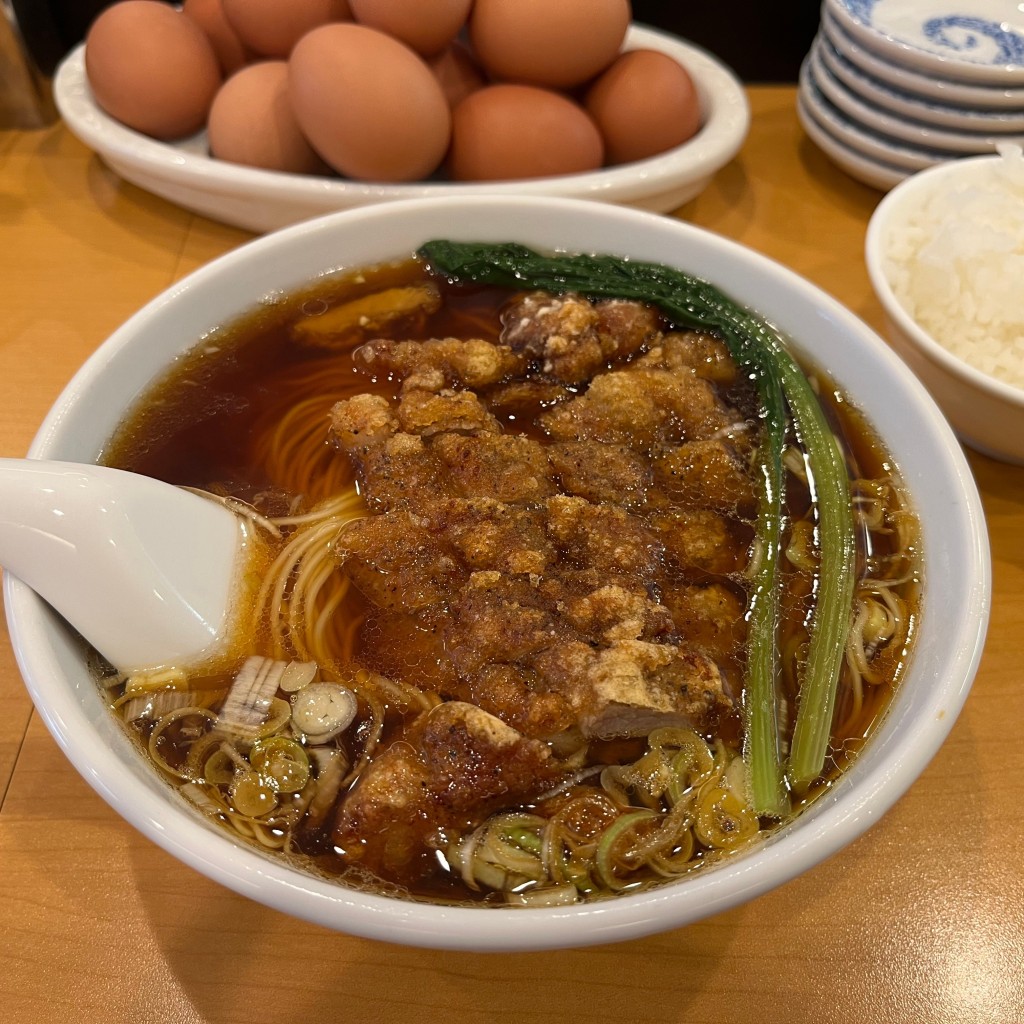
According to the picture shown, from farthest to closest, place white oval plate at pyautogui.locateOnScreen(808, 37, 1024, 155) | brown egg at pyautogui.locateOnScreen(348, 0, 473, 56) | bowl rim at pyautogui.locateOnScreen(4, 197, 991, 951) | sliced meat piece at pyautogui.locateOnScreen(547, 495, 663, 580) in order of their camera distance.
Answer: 1. white oval plate at pyautogui.locateOnScreen(808, 37, 1024, 155)
2. brown egg at pyautogui.locateOnScreen(348, 0, 473, 56)
3. sliced meat piece at pyautogui.locateOnScreen(547, 495, 663, 580)
4. bowl rim at pyautogui.locateOnScreen(4, 197, 991, 951)

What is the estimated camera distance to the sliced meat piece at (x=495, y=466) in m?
1.44

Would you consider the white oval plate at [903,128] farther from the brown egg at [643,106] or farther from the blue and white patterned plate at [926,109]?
the brown egg at [643,106]

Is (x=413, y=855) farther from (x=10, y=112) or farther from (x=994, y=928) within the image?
(x=10, y=112)

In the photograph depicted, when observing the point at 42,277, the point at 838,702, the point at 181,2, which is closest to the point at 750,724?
the point at 838,702

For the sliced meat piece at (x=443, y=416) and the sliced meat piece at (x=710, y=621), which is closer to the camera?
the sliced meat piece at (x=710, y=621)

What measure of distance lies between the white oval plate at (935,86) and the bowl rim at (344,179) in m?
0.33

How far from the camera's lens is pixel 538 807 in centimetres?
118

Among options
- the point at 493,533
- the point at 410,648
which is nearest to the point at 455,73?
the point at 493,533

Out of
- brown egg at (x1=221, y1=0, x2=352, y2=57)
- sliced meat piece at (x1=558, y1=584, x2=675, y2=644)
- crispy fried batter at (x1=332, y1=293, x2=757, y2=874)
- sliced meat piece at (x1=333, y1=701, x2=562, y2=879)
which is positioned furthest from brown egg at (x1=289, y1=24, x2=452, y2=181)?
sliced meat piece at (x1=333, y1=701, x2=562, y2=879)

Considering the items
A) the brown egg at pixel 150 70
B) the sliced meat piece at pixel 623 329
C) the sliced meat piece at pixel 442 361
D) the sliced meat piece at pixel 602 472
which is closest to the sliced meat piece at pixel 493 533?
the sliced meat piece at pixel 602 472

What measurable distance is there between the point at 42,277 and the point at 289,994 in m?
1.97

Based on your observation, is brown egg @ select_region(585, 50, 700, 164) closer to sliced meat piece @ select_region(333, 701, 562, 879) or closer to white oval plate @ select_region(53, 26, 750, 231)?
white oval plate @ select_region(53, 26, 750, 231)

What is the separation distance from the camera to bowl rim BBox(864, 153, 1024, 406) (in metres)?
1.53

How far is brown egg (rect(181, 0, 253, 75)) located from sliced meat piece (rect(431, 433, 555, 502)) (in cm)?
168
